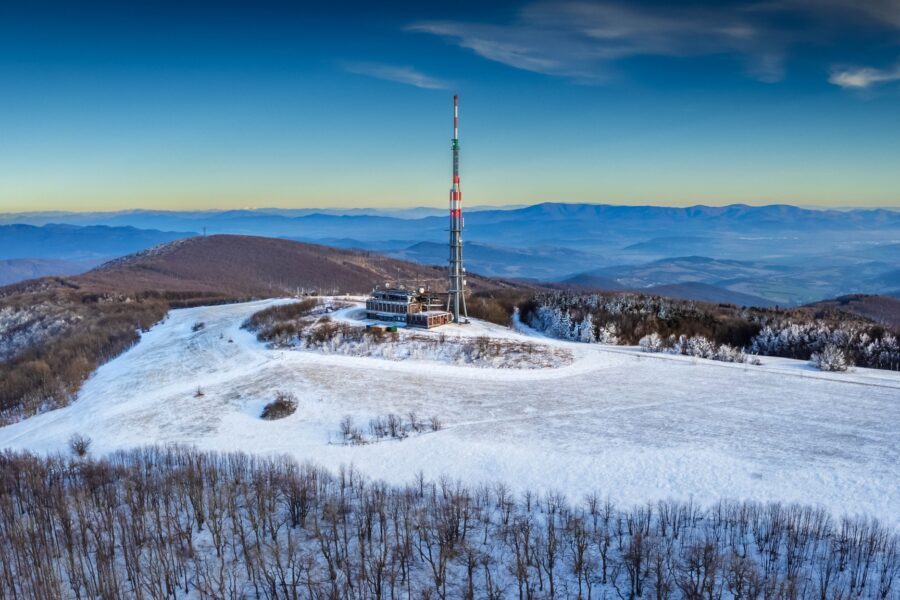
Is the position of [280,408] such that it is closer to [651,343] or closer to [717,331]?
[651,343]

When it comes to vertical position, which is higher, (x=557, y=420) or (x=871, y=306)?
(x=557, y=420)

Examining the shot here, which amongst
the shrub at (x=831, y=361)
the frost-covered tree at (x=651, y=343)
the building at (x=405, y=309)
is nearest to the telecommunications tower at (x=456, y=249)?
the building at (x=405, y=309)

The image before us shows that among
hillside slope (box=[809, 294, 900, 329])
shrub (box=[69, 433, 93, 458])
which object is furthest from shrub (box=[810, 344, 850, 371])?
hillside slope (box=[809, 294, 900, 329])

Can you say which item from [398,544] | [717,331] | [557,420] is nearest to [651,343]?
[717,331]

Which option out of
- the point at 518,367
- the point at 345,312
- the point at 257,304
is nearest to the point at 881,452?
the point at 518,367

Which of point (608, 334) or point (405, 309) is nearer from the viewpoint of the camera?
point (608, 334)

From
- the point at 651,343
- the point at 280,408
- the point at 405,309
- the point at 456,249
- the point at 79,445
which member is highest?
the point at 456,249
